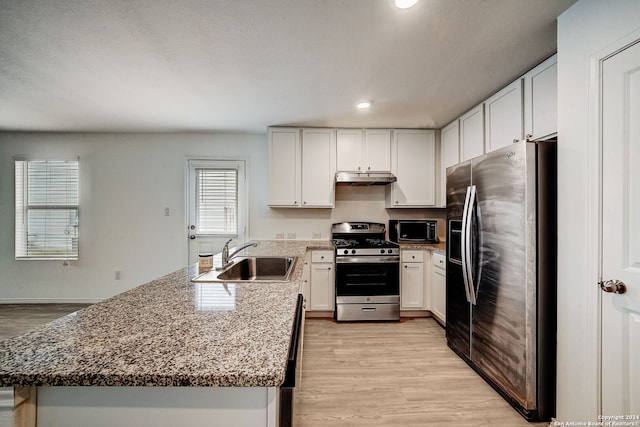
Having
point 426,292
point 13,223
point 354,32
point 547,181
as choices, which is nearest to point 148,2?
point 354,32

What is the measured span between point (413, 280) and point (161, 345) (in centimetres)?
302

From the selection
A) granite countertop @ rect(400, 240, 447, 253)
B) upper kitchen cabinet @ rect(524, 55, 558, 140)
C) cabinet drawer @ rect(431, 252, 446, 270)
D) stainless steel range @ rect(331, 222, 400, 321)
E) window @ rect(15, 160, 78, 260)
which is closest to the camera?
upper kitchen cabinet @ rect(524, 55, 558, 140)

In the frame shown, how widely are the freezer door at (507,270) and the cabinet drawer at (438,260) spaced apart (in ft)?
2.93

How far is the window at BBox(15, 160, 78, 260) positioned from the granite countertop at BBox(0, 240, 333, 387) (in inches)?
147

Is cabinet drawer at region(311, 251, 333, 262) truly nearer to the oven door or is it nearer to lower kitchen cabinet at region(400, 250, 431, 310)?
the oven door

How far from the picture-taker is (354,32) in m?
1.66

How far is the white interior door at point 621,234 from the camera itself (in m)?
1.18

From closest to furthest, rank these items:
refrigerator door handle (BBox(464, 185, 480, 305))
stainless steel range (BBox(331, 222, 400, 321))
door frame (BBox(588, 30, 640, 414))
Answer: door frame (BBox(588, 30, 640, 414)), refrigerator door handle (BBox(464, 185, 480, 305)), stainless steel range (BBox(331, 222, 400, 321))

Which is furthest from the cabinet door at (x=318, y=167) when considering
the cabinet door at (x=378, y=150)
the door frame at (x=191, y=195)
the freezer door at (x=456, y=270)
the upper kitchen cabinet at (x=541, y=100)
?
the upper kitchen cabinet at (x=541, y=100)

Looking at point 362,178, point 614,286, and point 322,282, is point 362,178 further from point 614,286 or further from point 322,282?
point 614,286

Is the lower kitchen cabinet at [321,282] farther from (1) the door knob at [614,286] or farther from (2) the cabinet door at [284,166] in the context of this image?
(1) the door knob at [614,286]

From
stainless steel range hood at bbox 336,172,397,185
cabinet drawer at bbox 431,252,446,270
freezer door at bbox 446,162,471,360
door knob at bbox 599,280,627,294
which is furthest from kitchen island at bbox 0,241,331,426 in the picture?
stainless steel range hood at bbox 336,172,397,185

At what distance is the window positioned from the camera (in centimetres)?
375

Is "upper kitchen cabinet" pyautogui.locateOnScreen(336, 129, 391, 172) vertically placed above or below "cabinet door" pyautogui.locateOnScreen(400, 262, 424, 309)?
above
